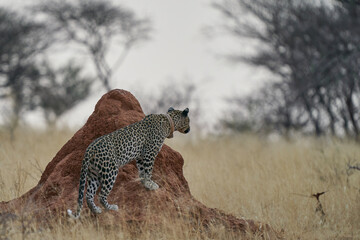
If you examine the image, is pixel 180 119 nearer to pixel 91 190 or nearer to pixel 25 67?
pixel 91 190

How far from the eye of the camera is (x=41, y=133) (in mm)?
14727

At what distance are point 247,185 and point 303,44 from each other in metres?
11.0

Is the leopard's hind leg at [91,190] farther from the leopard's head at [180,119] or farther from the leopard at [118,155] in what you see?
the leopard's head at [180,119]

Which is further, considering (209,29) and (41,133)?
(209,29)

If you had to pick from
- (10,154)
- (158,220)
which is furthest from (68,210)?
(10,154)

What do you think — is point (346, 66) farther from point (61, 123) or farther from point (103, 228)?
point (103, 228)

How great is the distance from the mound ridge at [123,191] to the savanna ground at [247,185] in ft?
0.52

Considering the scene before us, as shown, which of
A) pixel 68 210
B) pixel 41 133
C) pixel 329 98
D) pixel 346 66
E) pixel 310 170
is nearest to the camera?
pixel 68 210

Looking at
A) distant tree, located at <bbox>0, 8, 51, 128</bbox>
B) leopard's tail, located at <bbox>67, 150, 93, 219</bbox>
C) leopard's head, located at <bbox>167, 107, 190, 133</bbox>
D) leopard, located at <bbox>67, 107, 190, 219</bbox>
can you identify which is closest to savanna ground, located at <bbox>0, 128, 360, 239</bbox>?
leopard's tail, located at <bbox>67, 150, 93, 219</bbox>

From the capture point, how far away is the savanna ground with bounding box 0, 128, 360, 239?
586 centimetres

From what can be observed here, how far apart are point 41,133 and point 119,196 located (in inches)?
359

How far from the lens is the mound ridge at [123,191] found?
599 centimetres

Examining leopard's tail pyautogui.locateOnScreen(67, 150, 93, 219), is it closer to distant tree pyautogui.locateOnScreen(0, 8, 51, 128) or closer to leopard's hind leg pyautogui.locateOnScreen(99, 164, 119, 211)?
leopard's hind leg pyautogui.locateOnScreen(99, 164, 119, 211)

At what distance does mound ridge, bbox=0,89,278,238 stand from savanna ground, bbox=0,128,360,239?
0.52ft
